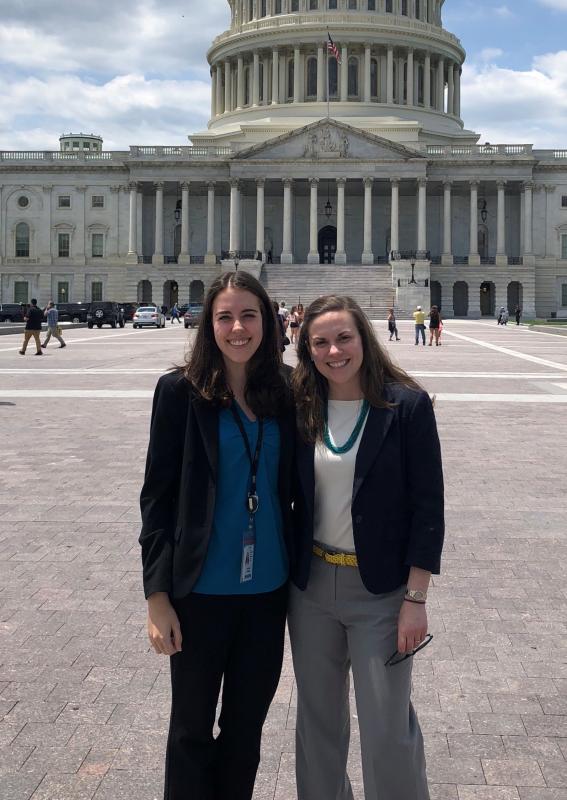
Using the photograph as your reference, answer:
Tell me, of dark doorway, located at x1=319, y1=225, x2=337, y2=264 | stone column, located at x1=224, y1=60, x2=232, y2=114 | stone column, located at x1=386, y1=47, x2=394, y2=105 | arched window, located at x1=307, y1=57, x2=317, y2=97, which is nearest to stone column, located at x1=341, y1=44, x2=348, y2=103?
arched window, located at x1=307, y1=57, x2=317, y2=97

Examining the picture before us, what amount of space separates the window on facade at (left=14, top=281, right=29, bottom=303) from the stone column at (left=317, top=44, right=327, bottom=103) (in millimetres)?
34208

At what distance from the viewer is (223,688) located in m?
4.18

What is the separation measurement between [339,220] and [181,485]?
3383 inches

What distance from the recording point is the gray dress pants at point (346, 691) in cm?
397

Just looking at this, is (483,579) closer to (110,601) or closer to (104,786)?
(110,601)

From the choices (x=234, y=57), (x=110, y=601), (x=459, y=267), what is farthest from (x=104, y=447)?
(x=234, y=57)

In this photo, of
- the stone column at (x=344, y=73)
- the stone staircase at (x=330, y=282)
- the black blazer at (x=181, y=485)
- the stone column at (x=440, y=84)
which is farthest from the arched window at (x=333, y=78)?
the black blazer at (x=181, y=485)

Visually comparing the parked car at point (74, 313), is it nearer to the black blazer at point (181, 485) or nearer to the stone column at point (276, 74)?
the stone column at point (276, 74)

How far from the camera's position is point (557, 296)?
3600 inches

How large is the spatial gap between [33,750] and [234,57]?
108689 mm

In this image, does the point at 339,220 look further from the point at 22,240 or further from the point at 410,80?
the point at 22,240

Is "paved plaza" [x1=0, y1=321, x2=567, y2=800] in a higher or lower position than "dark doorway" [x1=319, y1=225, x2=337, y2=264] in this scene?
lower

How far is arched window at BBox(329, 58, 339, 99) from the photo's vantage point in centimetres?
10119

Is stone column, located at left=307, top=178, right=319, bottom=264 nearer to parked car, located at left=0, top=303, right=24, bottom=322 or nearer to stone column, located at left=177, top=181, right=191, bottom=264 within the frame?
stone column, located at left=177, top=181, right=191, bottom=264
